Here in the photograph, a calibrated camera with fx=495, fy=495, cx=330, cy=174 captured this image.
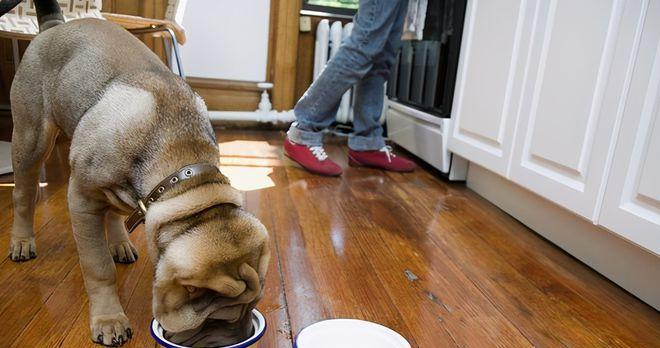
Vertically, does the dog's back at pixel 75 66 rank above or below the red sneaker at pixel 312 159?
above

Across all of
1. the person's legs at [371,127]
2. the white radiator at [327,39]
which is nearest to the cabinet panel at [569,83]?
the person's legs at [371,127]

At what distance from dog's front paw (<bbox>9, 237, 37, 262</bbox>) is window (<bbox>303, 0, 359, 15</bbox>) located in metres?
2.55

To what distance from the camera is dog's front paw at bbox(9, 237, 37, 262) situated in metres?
1.30

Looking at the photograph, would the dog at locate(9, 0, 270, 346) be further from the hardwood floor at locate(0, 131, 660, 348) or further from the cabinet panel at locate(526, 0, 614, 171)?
the cabinet panel at locate(526, 0, 614, 171)

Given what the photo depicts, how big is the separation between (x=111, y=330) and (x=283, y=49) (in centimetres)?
261

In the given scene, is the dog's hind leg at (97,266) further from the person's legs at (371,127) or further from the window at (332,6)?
the window at (332,6)

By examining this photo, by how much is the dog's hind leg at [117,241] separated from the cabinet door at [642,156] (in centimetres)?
131

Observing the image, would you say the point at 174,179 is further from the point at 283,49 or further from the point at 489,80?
the point at 283,49

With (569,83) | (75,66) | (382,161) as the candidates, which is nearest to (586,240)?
(569,83)

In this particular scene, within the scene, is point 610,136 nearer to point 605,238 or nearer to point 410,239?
point 605,238

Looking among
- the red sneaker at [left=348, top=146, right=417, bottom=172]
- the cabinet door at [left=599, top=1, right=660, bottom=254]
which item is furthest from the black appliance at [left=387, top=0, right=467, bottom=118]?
the cabinet door at [left=599, top=1, right=660, bottom=254]

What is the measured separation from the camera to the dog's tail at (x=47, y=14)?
129cm

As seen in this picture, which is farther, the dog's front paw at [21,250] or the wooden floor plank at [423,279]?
the dog's front paw at [21,250]

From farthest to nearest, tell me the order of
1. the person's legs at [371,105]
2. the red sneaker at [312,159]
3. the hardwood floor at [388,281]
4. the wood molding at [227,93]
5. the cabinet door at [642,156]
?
the wood molding at [227,93], the person's legs at [371,105], the red sneaker at [312,159], the cabinet door at [642,156], the hardwood floor at [388,281]
